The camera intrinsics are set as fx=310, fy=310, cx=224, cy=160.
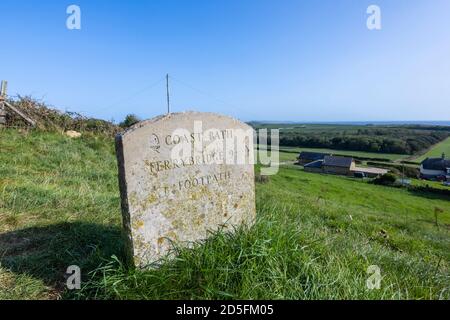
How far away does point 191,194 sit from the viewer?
3.78 m

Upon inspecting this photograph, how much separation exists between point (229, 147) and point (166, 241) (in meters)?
1.48

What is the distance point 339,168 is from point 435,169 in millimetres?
19336

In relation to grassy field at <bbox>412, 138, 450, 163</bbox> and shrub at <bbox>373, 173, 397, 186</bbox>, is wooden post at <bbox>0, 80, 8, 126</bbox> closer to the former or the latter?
shrub at <bbox>373, 173, 397, 186</bbox>

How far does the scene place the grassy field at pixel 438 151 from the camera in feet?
227

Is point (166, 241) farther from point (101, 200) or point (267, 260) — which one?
point (101, 200)

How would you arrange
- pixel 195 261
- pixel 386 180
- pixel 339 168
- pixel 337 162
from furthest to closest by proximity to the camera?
pixel 337 162 → pixel 339 168 → pixel 386 180 → pixel 195 261

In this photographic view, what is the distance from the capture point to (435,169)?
199 feet

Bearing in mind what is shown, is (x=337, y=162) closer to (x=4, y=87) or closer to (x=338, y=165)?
(x=338, y=165)

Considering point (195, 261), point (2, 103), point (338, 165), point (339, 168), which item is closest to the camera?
point (195, 261)

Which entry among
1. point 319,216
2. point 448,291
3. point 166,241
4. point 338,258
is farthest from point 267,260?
point 319,216

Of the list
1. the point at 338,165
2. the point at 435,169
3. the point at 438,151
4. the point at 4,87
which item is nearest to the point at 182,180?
the point at 4,87

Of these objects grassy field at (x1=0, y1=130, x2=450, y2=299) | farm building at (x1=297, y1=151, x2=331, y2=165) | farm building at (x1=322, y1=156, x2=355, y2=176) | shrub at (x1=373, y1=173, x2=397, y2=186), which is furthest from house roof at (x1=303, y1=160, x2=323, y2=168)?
grassy field at (x1=0, y1=130, x2=450, y2=299)

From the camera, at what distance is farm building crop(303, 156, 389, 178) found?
184ft

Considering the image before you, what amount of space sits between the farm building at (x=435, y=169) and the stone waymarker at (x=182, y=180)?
63866 mm
